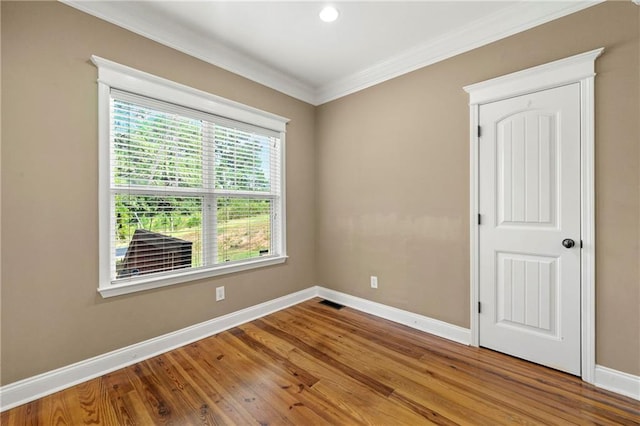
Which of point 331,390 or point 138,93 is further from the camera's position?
point 138,93

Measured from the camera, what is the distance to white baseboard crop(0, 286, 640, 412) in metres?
1.70

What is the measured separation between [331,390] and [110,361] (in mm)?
1644

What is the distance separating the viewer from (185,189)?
2434 millimetres

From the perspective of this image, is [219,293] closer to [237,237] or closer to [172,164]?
[237,237]

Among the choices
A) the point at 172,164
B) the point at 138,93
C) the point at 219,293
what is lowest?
the point at 219,293

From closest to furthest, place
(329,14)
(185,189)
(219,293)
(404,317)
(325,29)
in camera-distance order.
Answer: (329,14) → (325,29) → (185,189) → (219,293) → (404,317)

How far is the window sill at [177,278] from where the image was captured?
2014 millimetres

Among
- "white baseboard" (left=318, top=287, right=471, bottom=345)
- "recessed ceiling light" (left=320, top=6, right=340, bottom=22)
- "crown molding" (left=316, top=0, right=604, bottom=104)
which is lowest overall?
"white baseboard" (left=318, top=287, right=471, bottom=345)

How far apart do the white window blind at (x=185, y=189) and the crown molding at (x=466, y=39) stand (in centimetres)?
121

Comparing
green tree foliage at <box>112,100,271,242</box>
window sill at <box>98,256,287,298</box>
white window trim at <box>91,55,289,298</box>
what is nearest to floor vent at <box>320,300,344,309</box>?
window sill at <box>98,256,287,298</box>

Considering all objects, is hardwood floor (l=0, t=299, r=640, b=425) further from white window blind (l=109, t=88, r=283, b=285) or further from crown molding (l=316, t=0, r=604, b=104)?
crown molding (l=316, t=0, r=604, b=104)

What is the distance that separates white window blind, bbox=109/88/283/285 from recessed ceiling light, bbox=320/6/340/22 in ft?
4.17

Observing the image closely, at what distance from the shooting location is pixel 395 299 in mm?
2867

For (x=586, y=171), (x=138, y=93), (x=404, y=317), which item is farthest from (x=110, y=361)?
(x=586, y=171)
